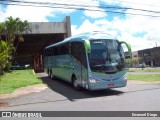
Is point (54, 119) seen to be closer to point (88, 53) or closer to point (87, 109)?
point (87, 109)

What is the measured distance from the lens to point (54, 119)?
8.73 metres

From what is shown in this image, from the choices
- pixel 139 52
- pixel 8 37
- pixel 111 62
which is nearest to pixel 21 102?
pixel 111 62

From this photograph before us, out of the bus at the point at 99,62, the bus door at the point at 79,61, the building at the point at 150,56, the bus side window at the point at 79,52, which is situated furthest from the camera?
the building at the point at 150,56

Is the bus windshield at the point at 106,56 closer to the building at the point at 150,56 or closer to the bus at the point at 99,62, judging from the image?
the bus at the point at 99,62

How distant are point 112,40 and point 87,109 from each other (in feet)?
19.4

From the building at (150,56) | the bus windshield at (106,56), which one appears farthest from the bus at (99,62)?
the building at (150,56)

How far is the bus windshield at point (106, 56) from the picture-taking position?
559 inches

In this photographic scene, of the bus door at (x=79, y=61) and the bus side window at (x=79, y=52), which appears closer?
the bus door at (x=79, y=61)

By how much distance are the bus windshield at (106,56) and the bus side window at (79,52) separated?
59cm

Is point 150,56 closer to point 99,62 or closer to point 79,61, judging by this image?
point 79,61

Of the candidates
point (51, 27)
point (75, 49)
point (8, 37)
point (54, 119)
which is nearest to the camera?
point (54, 119)

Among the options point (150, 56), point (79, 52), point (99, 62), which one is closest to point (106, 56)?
point (99, 62)

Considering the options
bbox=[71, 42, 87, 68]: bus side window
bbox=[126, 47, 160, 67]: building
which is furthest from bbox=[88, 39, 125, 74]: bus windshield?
bbox=[126, 47, 160, 67]: building

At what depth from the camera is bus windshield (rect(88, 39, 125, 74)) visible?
1420 cm
